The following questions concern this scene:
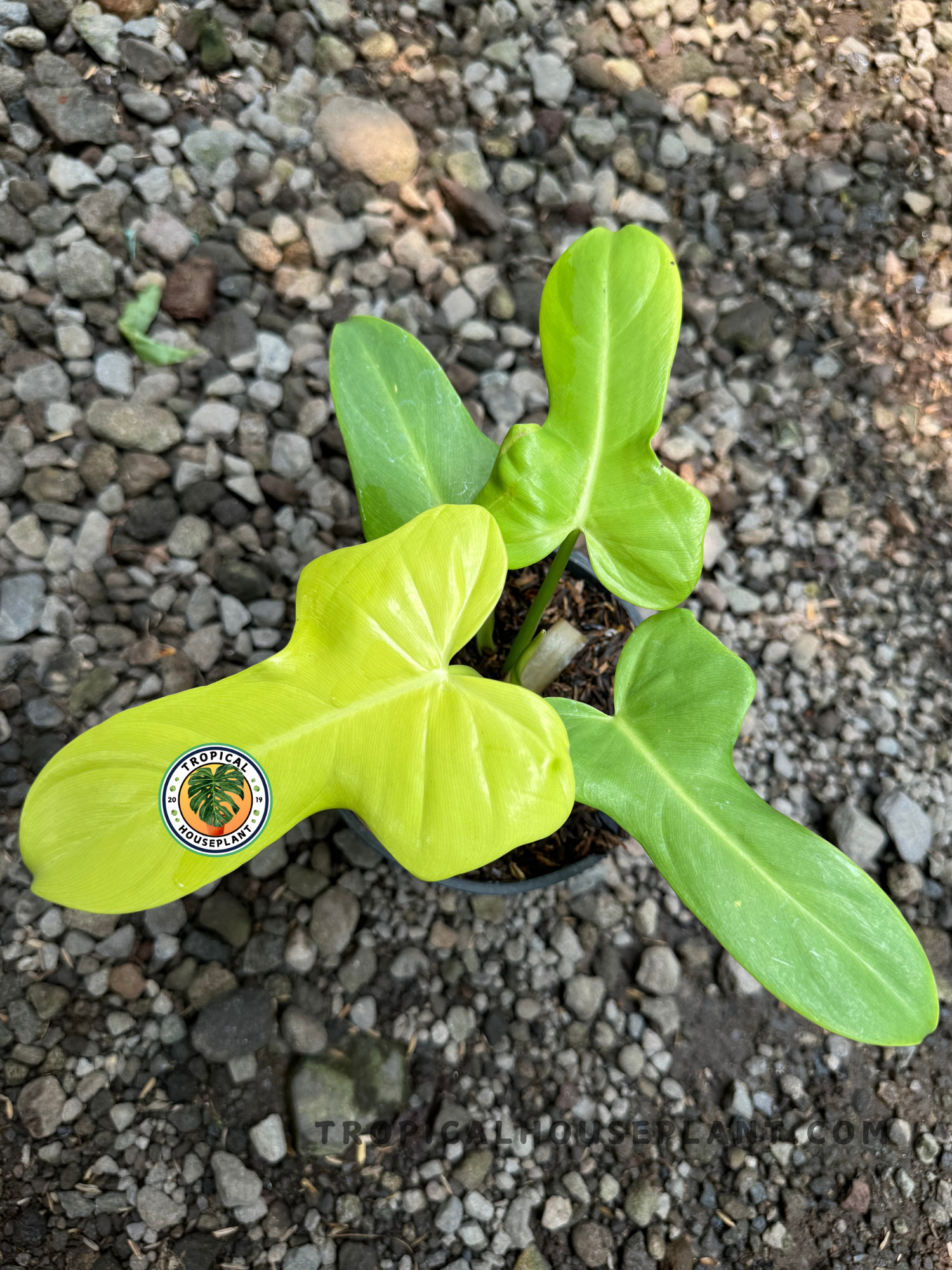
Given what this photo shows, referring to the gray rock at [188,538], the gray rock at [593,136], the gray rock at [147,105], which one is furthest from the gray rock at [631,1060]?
the gray rock at [147,105]

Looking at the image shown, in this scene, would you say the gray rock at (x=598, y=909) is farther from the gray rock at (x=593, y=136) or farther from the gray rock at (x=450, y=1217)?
the gray rock at (x=593, y=136)

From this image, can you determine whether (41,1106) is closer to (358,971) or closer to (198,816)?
(358,971)

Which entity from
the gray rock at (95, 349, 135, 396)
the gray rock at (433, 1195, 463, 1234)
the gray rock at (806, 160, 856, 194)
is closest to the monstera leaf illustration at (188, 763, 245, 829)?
the gray rock at (433, 1195, 463, 1234)

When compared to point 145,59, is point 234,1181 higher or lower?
lower

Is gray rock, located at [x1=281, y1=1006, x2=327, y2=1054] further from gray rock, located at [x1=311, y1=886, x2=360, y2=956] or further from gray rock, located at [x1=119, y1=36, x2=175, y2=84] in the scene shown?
gray rock, located at [x1=119, y1=36, x2=175, y2=84]

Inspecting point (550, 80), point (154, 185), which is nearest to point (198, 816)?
point (154, 185)

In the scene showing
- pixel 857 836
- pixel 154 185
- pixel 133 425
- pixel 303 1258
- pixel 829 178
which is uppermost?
pixel 829 178

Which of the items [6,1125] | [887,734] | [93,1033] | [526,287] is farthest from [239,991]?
[526,287]
